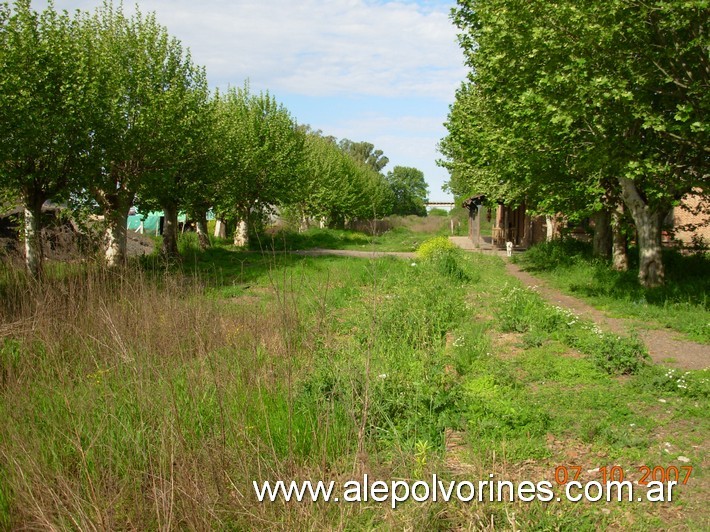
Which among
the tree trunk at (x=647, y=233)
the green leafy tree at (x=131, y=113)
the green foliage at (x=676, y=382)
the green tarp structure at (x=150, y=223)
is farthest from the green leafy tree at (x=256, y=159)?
the green foliage at (x=676, y=382)

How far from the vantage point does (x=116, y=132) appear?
15.6 m

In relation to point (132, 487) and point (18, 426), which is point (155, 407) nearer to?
point (132, 487)

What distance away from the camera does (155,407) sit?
3.76m

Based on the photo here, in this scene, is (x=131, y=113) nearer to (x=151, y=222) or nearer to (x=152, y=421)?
(x=152, y=421)

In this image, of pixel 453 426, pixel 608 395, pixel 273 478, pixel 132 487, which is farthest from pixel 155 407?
pixel 608 395

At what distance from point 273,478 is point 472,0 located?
15564 mm

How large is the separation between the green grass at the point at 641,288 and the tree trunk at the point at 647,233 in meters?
0.31

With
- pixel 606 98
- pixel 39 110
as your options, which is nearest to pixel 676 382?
pixel 606 98

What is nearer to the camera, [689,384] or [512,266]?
[689,384]

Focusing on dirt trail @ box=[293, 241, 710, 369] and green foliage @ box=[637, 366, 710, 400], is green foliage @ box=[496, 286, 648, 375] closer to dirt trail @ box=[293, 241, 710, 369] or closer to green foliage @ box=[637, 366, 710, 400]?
green foliage @ box=[637, 366, 710, 400]

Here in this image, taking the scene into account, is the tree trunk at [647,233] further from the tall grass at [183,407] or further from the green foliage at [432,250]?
the tall grass at [183,407]

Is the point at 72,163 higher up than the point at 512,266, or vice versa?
the point at 72,163

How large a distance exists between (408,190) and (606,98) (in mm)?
104870

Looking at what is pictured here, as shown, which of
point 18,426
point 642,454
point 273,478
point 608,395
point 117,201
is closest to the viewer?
point 273,478
